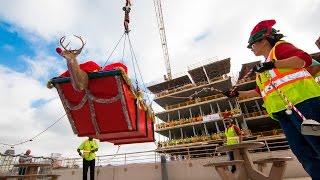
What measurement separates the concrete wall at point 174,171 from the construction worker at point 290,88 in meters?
7.19

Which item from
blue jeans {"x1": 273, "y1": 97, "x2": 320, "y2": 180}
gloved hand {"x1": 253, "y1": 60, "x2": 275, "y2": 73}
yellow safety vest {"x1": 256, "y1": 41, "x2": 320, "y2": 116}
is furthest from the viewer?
gloved hand {"x1": 253, "y1": 60, "x2": 275, "y2": 73}

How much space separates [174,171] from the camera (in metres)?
9.48

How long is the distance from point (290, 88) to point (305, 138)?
17.1 inches

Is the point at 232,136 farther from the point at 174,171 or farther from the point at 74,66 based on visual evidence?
the point at 74,66

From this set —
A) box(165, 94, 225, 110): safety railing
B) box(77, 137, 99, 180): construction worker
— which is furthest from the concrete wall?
box(165, 94, 225, 110): safety railing

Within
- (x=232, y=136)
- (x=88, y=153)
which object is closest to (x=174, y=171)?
(x=232, y=136)

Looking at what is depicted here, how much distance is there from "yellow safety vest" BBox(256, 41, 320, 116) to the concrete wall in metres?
7.20

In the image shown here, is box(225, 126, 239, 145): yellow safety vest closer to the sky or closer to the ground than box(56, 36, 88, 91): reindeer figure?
closer to the ground

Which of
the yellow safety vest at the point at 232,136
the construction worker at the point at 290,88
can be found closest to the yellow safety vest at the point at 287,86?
the construction worker at the point at 290,88

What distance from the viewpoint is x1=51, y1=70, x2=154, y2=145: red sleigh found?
470cm

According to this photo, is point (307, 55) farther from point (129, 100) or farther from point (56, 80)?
point (56, 80)

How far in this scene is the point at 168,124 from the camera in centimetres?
3366

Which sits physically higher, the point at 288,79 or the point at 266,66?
the point at 266,66

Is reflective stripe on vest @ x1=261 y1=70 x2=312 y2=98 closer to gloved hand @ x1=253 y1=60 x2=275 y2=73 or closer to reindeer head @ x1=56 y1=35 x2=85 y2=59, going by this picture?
gloved hand @ x1=253 y1=60 x2=275 y2=73
